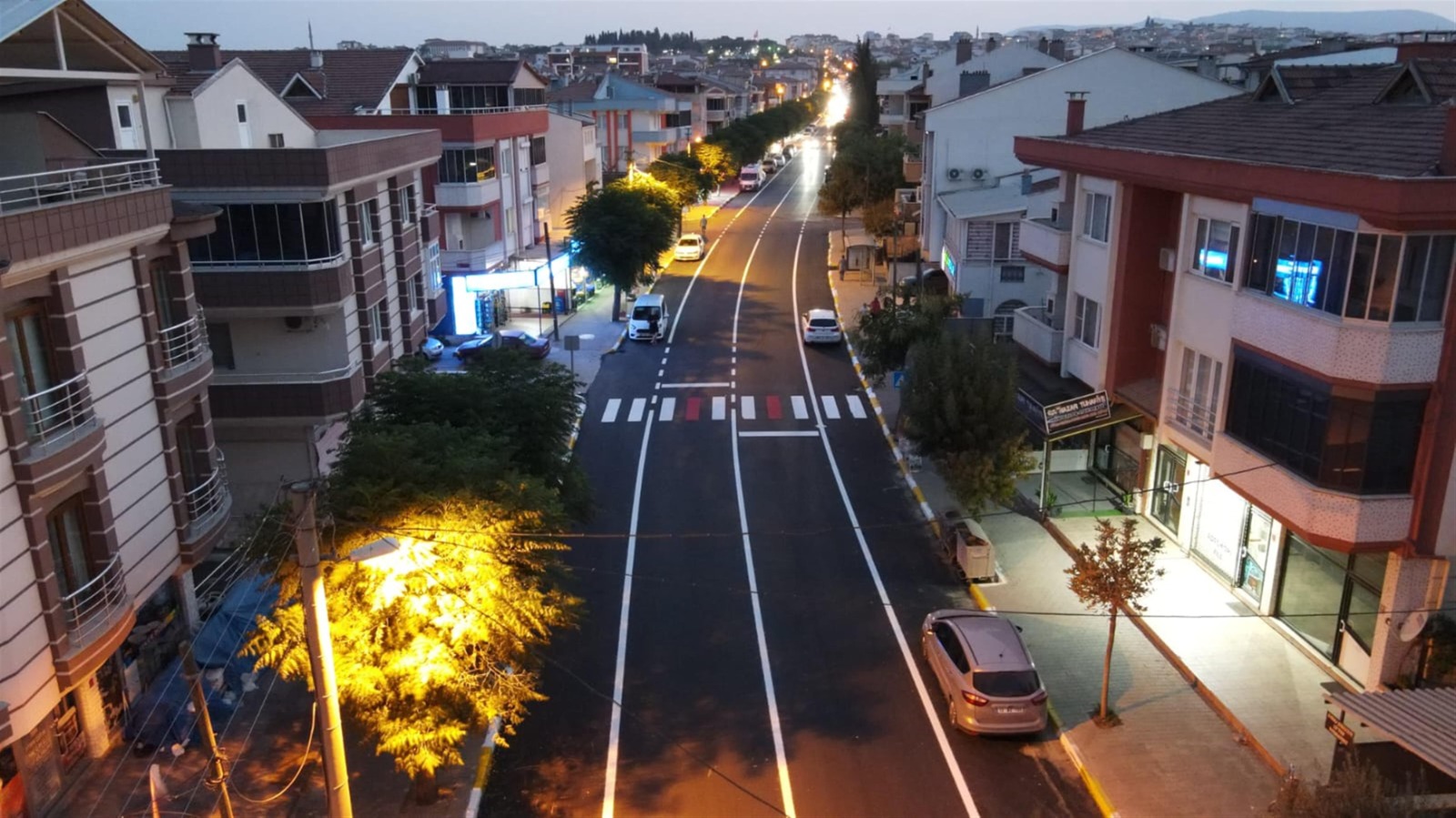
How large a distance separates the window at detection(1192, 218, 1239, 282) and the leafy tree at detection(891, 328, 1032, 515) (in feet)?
14.9

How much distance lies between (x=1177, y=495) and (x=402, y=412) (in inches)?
670

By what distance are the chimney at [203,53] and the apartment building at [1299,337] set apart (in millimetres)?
23613

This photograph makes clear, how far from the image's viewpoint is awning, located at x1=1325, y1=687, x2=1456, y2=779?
451 inches

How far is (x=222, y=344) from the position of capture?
24.3 m

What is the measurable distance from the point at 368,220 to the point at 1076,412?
18492 mm

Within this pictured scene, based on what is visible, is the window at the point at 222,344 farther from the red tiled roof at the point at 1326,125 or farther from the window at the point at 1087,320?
the red tiled roof at the point at 1326,125

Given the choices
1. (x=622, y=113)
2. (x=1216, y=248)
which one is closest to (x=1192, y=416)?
(x=1216, y=248)

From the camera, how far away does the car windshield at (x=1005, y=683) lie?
15.8 metres

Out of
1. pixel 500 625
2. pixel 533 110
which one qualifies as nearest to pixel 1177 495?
pixel 500 625

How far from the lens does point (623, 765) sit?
1572 cm

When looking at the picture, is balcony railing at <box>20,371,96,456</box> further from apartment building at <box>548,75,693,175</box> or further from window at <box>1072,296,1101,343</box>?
apartment building at <box>548,75,693,175</box>

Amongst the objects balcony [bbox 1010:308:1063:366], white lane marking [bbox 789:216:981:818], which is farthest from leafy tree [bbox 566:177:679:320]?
balcony [bbox 1010:308:1063:366]

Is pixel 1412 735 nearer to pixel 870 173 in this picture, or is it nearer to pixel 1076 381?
pixel 1076 381

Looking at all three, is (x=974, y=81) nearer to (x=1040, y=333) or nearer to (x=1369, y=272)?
(x=1040, y=333)
